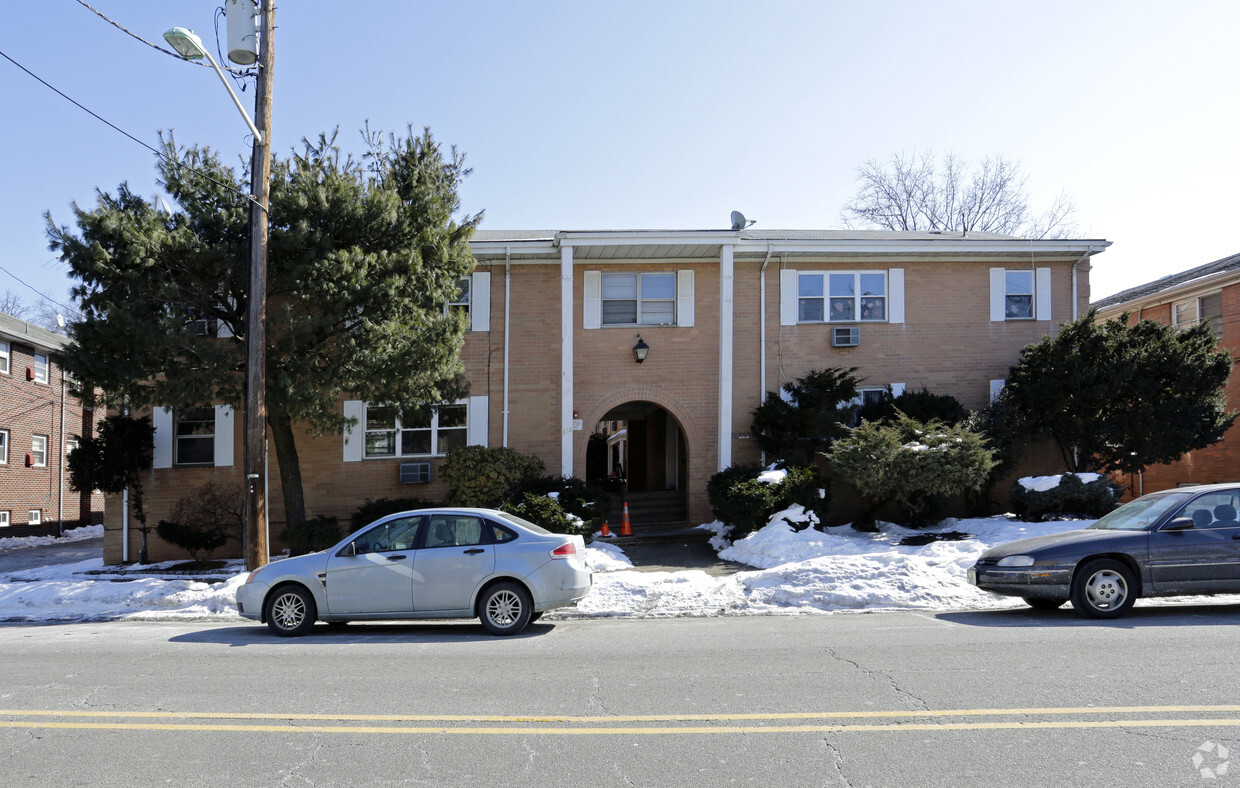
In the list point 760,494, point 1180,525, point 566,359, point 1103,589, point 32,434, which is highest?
point 566,359

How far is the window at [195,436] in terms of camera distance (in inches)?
716

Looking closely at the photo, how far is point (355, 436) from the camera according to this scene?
18250 mm

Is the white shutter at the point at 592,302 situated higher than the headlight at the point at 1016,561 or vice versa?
the white shutter at the point at 592,302

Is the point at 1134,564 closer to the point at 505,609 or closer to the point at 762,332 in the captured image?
the point at 505,609

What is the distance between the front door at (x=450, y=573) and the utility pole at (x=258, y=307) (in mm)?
4501

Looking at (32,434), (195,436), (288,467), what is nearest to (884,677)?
(288,467)

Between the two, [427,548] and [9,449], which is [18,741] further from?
[9,449]

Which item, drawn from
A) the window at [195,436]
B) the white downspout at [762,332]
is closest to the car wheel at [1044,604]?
the white downspout at [762,332]

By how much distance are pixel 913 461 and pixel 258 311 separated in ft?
34.8

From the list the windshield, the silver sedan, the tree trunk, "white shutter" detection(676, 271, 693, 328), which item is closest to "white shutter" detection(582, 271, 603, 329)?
"white shutter" detection(676, 271, 693, 328)

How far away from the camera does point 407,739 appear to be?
5477 millimetres

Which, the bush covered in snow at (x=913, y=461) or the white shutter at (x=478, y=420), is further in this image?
→ the white shutter at (x=478, y=420)

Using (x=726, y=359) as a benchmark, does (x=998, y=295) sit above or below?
above

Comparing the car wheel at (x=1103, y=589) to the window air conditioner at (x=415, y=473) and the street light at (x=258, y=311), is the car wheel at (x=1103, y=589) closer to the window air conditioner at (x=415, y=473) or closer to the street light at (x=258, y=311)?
Result: the street light at (x=258, y=311)
